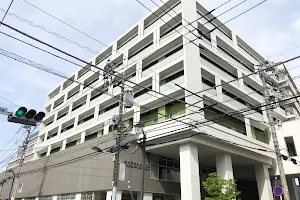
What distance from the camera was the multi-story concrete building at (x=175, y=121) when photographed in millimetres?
20469

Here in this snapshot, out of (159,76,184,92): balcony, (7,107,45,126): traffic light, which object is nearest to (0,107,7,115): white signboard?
(7,107,45,126): traffic light

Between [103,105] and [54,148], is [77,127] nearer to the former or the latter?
[103,105]

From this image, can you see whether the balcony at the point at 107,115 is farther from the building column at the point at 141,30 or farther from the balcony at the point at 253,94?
the balcony at the point at 253,94

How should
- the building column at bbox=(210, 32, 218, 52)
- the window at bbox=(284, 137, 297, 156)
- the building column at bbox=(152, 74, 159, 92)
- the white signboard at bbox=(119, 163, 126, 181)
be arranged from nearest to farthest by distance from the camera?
the white signboard at bbox=(119, 163, 126, 181), the building column at bbox=(152, 74, 159, 92), the building column at bbox=(210, 32, 218, 52), the window at bbox=(284, 137, 297, 156)

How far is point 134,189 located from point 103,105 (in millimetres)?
14144

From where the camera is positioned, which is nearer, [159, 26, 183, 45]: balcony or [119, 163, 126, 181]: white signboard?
[119, 163, 126, 181]: white signboard

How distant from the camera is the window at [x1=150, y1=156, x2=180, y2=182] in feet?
74.1

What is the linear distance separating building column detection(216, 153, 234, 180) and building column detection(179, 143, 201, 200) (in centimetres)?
382

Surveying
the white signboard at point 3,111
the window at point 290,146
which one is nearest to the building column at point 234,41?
the window at point 290,146

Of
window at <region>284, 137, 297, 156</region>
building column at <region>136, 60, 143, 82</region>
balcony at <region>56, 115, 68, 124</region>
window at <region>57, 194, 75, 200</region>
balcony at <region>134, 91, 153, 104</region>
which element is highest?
building column at <region>136, 60, 143, 82</region>

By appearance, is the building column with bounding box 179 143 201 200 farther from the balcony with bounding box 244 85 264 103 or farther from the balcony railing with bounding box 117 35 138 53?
the balcony railing with bounding box 117 35 138 53

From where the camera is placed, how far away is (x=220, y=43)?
2797 cm

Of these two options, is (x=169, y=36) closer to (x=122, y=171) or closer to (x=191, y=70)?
(x=191, y=70)

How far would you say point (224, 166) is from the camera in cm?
2203
